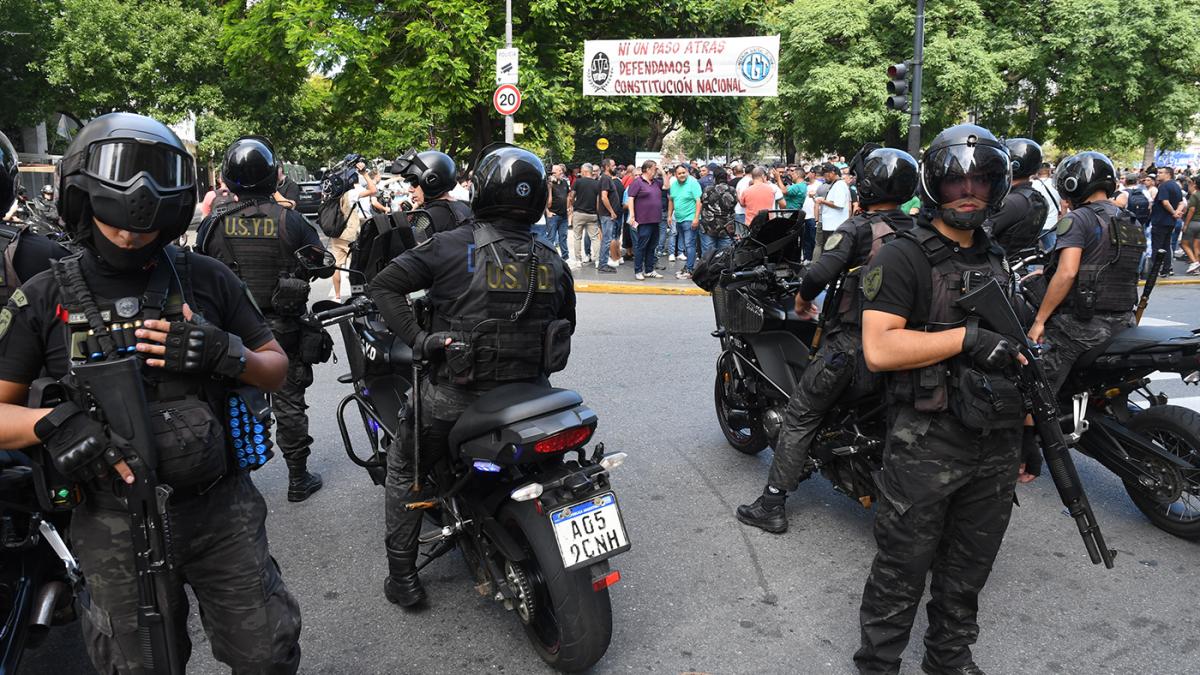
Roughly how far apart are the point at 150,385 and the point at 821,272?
3048mm

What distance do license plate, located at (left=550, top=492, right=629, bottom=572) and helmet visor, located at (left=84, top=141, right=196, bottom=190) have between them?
1.54m

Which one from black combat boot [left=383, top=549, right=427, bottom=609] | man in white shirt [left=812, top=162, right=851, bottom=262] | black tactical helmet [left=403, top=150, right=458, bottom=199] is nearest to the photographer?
black combat boot [left=383, top=549, right=427, bottom=609]

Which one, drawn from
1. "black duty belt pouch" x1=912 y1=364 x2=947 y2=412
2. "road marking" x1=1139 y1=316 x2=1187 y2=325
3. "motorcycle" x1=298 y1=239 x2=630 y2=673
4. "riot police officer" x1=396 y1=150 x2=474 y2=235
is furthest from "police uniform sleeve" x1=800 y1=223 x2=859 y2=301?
"road marking" x1=1139 y1=316 x2=1187 y2=325

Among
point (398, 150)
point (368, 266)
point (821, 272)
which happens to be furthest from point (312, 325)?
point (398, 150)

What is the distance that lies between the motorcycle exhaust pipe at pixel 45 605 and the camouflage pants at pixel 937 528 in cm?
268

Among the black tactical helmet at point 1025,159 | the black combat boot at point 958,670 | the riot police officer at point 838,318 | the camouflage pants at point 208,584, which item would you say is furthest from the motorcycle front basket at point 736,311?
the camouflage pants at point 208,584

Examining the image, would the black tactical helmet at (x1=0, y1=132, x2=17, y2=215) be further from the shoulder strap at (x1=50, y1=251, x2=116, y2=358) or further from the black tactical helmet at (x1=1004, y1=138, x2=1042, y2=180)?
the black tactical helmet at (x1=1004, y1=138, x2=1042, y2=180)

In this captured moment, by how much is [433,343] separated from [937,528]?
1.86 metres

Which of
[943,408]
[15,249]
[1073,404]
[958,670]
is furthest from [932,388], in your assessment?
[15,249]

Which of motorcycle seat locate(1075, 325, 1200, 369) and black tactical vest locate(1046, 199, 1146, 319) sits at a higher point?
black tactical vest locate(1046, 199, 1146, 319)

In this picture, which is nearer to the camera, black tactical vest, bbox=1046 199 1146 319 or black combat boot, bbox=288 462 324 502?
black tactical vest, bbox=1046 199 1146 319

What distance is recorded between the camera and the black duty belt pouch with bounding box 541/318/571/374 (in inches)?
128

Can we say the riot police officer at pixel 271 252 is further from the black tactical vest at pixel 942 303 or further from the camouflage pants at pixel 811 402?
the black tactical vest at pixel 942 303

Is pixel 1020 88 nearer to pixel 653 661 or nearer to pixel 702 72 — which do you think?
pixel 702 72
